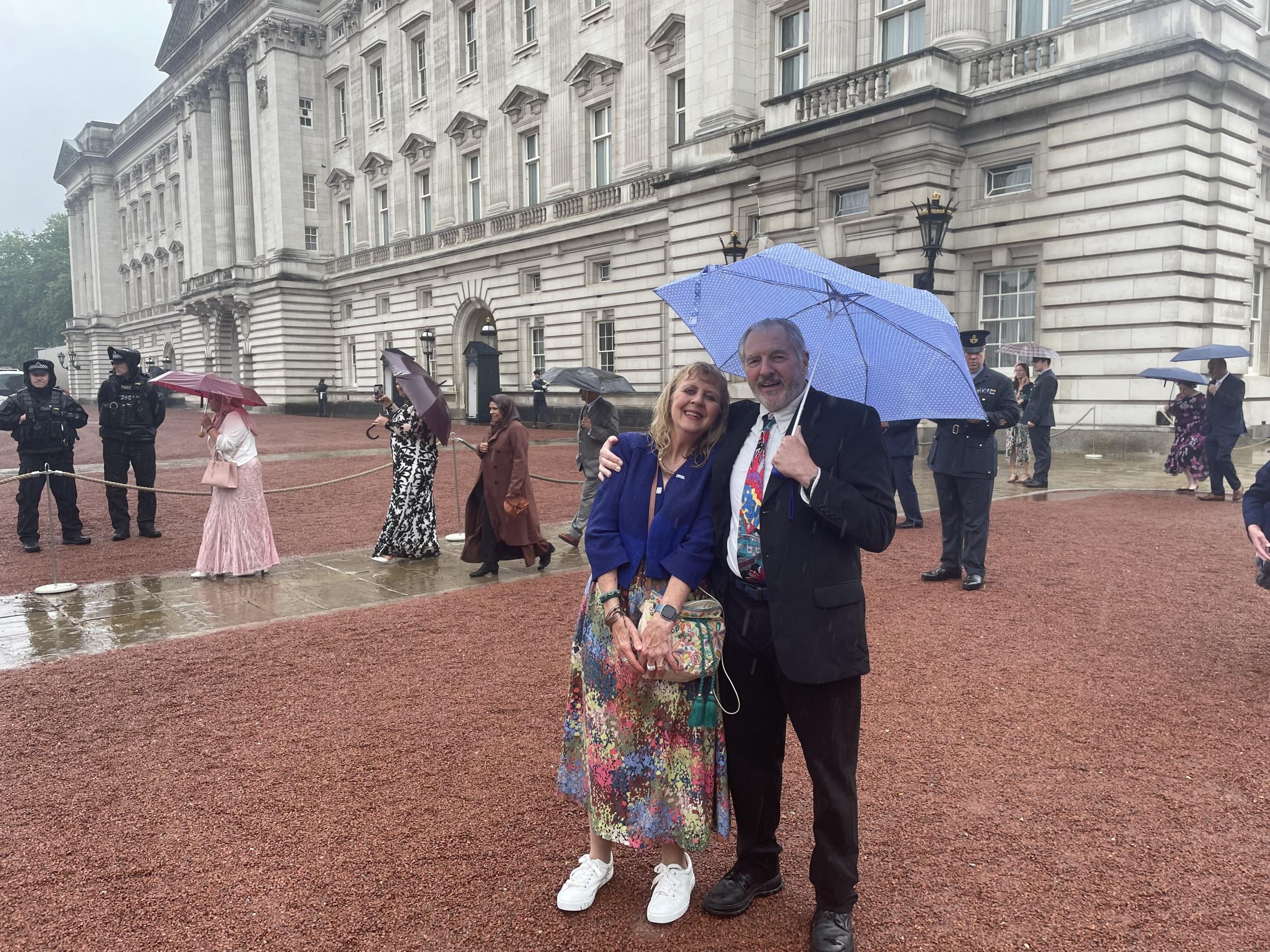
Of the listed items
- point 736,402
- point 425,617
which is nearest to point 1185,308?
point 425,617

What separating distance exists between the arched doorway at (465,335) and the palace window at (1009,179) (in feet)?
65.6

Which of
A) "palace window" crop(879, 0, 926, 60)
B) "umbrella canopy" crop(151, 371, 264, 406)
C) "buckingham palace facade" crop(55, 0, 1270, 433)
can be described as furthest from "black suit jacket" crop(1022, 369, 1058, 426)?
"umbrella canopy" crop(151, 371, 264, 406)

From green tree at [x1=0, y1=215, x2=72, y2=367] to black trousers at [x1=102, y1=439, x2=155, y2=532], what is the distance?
9134 centimetres

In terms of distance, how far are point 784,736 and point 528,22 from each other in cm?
3418

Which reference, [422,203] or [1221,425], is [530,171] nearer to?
[422,203]

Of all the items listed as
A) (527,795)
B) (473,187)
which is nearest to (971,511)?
(527,795)

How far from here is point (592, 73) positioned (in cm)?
2914

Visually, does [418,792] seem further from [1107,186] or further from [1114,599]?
[1107,186]

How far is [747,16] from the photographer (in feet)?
76.2

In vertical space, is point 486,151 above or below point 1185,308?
above

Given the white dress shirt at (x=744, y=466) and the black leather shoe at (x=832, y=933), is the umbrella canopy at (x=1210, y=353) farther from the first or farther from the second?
the black leather shoe at (x=832, y=933)

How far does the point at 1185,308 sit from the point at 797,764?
15825mm

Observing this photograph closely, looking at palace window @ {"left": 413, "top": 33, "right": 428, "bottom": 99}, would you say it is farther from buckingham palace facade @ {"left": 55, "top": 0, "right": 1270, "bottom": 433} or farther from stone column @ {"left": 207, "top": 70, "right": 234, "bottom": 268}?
stone column @ {"left": 207, "top": 70, "right": 234, "bottom": 268}

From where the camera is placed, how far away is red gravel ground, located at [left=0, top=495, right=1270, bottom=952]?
2982mm
